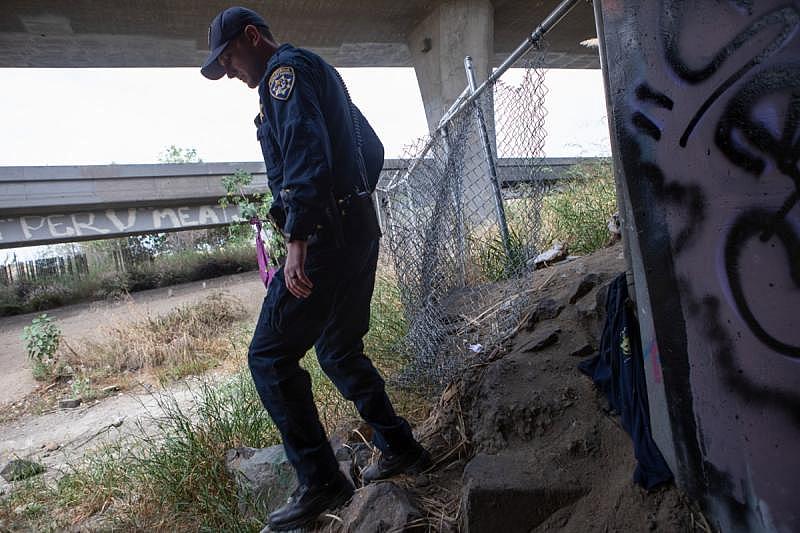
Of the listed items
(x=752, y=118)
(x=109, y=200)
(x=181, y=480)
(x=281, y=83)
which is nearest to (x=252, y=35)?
(x=281, y=83)

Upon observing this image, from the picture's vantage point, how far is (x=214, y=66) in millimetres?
2271

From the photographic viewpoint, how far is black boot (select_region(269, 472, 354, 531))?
223 centimetres

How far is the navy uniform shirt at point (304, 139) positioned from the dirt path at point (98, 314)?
29.3ft

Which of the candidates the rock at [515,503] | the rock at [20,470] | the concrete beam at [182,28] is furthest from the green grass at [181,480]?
the concrete beam at [182,28]

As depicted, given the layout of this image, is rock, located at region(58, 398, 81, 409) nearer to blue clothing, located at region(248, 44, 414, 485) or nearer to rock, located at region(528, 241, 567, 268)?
blue clothing, located at region(248, 44, 414, 485)

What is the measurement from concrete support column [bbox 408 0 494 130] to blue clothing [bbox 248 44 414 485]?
1181 centimetres

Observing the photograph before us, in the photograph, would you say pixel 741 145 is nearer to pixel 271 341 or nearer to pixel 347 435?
pixel 271 341

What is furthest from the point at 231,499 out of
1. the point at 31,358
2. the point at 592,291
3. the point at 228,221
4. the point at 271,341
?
the point at 228,221

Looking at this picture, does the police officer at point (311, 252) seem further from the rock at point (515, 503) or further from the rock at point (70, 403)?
the rock at point (70, 403)

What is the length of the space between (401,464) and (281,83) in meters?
1.78

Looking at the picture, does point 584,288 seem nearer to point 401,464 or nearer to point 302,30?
point 401,464

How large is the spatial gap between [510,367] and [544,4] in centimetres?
1597

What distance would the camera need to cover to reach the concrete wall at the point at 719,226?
1.43 meters

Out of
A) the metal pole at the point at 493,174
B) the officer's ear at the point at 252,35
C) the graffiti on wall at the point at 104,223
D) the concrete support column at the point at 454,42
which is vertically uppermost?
the concrete support column at the point at 454,42
